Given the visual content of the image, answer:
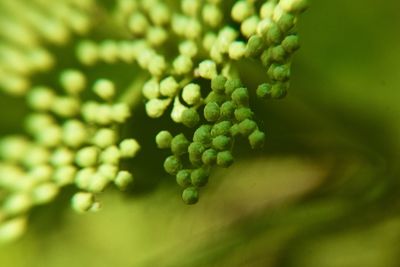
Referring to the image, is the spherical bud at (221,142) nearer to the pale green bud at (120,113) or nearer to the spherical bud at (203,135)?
the spherical bud at (203,135)

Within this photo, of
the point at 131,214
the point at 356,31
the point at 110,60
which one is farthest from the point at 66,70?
the point at 356,31

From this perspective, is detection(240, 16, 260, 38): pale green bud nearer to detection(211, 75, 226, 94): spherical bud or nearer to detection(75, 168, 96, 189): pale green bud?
detection(211, 75, 226, 94): spherical bud

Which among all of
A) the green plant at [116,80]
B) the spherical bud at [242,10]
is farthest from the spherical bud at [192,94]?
the spherical bud at [242,10]

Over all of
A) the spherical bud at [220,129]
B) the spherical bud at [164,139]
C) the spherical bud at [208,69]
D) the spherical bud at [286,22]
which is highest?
the spherical bud at [208,69]

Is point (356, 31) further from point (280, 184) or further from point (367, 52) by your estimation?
point (280, 184)

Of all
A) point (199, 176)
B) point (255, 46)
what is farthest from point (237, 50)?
point (199, 176)

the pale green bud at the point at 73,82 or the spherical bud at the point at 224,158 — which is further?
the pale green bud at the point at 73,82

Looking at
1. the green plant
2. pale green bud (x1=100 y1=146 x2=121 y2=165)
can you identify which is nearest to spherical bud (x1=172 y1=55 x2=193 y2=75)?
the green plant
